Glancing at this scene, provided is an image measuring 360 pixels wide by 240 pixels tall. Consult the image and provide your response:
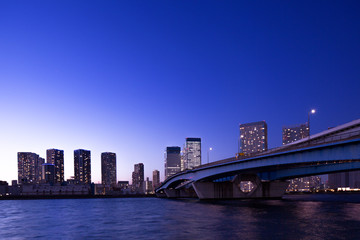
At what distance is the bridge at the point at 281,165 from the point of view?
150 ft

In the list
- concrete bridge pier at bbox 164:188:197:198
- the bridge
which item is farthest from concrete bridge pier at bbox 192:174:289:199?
concrete bridge pier at bbox 164:188:197:198

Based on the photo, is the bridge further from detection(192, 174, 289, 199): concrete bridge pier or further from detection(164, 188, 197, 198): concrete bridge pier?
detection(164, 188, 197, 198): concrete bridge pier

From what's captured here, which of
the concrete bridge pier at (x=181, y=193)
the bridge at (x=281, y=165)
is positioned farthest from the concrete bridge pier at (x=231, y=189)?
the concrete bridge pier at (x=181, y=193)

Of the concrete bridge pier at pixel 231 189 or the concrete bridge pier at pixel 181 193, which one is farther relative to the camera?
the concrete bridge pier at pixel 181 193

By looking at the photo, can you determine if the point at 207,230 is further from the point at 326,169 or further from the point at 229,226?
the point at 326,169

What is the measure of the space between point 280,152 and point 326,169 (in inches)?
1020

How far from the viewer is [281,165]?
63.0 m

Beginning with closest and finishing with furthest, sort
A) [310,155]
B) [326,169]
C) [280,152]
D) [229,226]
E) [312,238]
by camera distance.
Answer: [312,238], [229,226], [310,155], [280,152], [326,169]

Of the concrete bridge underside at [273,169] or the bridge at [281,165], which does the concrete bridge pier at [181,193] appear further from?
the concrete bridge underside at [273,169]

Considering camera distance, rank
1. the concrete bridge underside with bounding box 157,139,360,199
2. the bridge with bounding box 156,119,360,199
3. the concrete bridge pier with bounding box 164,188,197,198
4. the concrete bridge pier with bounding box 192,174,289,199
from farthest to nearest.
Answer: the concrete bridge pier with bounding box 164,188,197,198
the concrete bridge pier with bounding box 192,174,289,199
the concrete bridge underside with bounding box 157,139,360,199
the bridge with bounding box 156,119,360,199

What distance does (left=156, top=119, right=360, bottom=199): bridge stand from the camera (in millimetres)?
45719

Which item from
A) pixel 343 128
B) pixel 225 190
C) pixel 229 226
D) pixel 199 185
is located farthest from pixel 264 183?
pixel 229 226

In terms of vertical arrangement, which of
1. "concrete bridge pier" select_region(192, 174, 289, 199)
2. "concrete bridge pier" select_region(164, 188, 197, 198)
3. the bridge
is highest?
the bridge

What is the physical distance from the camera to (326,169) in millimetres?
76375
